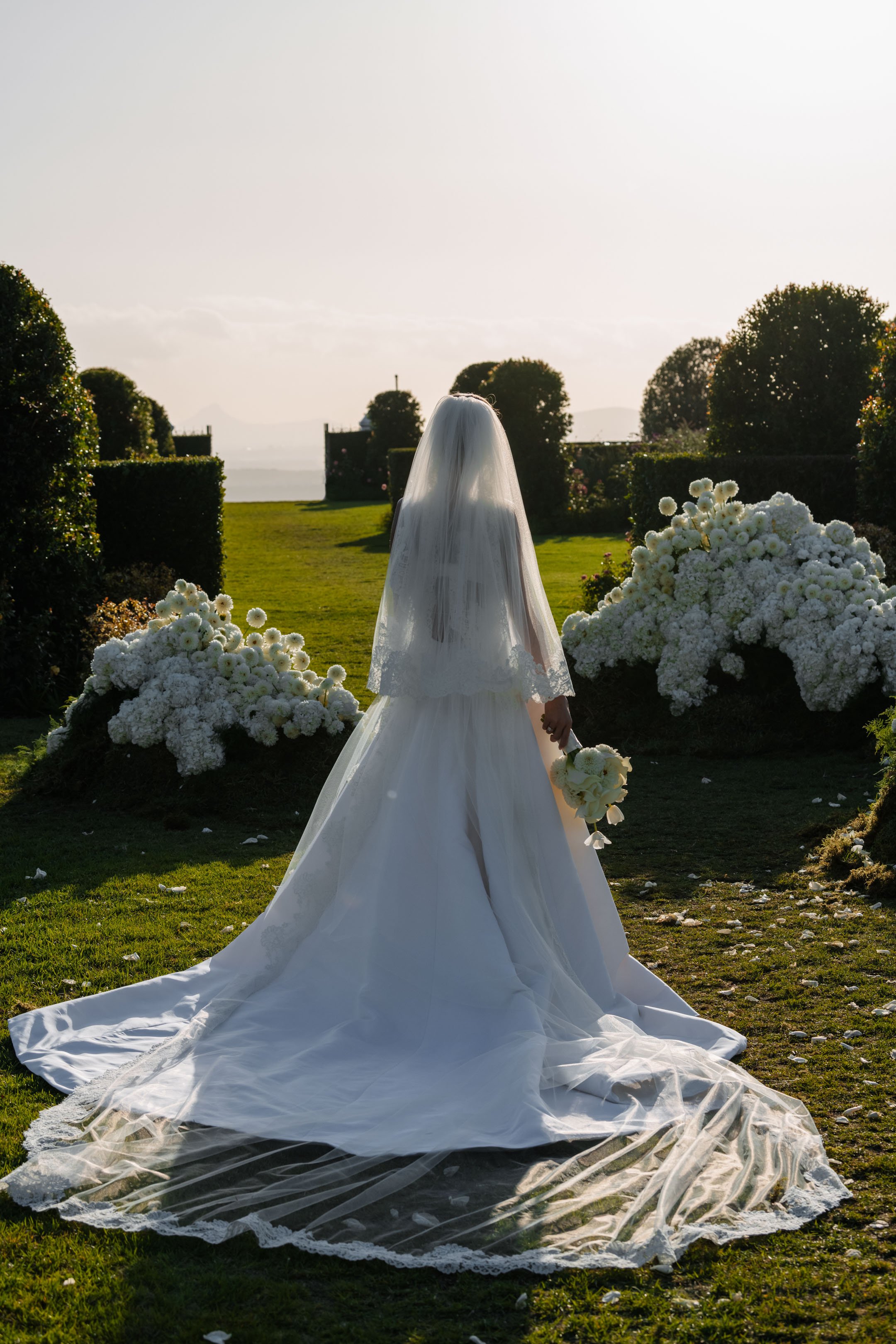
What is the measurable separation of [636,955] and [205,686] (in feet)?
12.5

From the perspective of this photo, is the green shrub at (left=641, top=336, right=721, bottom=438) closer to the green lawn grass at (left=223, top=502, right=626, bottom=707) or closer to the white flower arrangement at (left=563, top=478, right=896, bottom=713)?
the green lawn grass at (left=223, top=502, right=626, bottom=707)

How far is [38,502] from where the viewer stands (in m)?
9.96

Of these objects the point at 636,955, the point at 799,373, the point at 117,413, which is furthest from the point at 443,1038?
the point at 117,413

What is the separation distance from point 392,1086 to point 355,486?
32.3 m

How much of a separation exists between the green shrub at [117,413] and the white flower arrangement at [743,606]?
14.5 metres

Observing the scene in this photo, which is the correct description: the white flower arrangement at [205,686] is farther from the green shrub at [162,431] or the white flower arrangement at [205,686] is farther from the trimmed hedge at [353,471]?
the trimmed hedge at [353,471]

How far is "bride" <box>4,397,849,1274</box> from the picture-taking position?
2912 millimetres

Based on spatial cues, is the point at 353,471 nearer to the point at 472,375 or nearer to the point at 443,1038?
the point at 472,375

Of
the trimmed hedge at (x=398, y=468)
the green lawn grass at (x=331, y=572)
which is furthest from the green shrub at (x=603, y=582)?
the trimmed hedge at (x=398, y=468)

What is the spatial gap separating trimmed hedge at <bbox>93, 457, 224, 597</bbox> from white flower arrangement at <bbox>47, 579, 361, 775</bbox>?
491cm

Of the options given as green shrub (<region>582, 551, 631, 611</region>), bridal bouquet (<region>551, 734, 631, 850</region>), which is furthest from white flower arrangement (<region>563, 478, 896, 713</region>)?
bridal bouquet (<region>551, 734, 631, 850</region>)

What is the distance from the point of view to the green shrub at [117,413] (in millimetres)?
21609

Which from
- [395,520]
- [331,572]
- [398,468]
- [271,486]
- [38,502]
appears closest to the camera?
[395,520]
